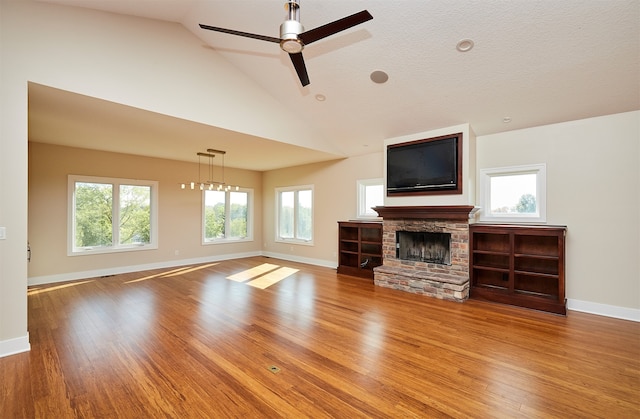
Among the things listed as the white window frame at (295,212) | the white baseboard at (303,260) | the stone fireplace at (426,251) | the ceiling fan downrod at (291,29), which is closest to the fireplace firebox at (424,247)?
the stone fireplace at (426,251)

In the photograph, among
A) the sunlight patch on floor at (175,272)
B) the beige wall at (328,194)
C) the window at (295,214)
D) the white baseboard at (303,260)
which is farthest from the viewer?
the window at (295,214)

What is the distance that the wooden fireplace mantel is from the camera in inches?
182

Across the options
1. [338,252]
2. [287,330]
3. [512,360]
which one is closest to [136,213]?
[338,252]

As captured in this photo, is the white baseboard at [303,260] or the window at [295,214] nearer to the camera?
the white baseboard at [303,260]

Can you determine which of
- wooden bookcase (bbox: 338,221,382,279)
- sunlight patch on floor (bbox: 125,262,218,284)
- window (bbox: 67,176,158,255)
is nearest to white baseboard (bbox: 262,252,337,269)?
wooden bookcase (bbox: 338,221,382,279)

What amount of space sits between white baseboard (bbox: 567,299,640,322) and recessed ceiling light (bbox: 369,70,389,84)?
413cm

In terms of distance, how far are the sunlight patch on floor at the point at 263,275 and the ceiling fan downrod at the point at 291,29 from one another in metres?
4.04

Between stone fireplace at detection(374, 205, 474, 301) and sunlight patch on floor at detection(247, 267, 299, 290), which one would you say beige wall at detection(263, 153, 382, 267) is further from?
stone fireplace at detection(374, 205, 474, 301)

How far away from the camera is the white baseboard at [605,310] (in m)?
3.73

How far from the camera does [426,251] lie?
5336mm

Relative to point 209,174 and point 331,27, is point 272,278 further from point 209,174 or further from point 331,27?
point 331,27

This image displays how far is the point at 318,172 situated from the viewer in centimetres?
761

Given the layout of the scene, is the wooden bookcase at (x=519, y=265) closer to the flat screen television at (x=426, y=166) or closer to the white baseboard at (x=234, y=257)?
the white baseboard at (x=234, y=257)

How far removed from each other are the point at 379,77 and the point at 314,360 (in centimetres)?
367
